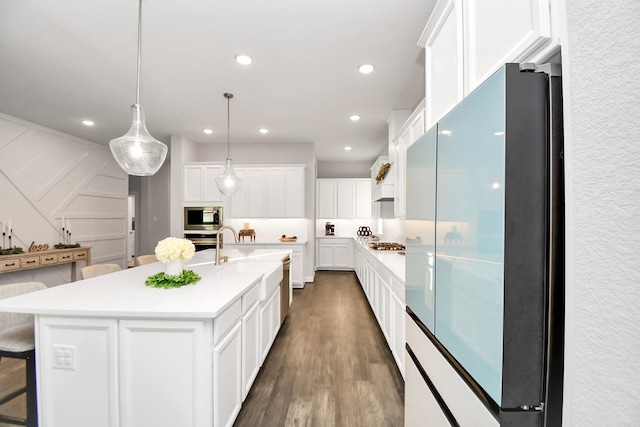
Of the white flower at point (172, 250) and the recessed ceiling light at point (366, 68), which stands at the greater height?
the recessed ceiling light at point (366, 68)

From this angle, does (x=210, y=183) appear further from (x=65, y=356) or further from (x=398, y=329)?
(x=398, y=329)

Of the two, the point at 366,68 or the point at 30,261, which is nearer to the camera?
the point at 366,68

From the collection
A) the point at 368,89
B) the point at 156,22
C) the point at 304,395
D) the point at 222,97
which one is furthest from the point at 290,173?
the point at 304,395

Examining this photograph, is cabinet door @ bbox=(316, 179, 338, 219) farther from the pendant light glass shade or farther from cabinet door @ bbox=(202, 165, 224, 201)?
the pendant light glass shade

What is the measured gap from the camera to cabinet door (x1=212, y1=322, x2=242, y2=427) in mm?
1456

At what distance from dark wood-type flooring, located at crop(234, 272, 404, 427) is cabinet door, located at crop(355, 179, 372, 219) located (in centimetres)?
371

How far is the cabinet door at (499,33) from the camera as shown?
78cm

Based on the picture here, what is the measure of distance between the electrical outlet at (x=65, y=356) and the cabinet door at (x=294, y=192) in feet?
14.4

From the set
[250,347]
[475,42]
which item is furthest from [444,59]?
[250,347]

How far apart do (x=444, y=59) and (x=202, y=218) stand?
5161mm

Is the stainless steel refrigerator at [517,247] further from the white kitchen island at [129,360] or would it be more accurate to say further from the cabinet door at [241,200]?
the cabinet door at [241,200]

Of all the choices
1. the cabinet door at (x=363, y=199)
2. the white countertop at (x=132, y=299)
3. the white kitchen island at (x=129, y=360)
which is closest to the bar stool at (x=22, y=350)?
the white kitchen island at (x=129, y=360)

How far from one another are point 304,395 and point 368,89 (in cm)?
333

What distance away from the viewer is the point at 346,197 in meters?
7.40
